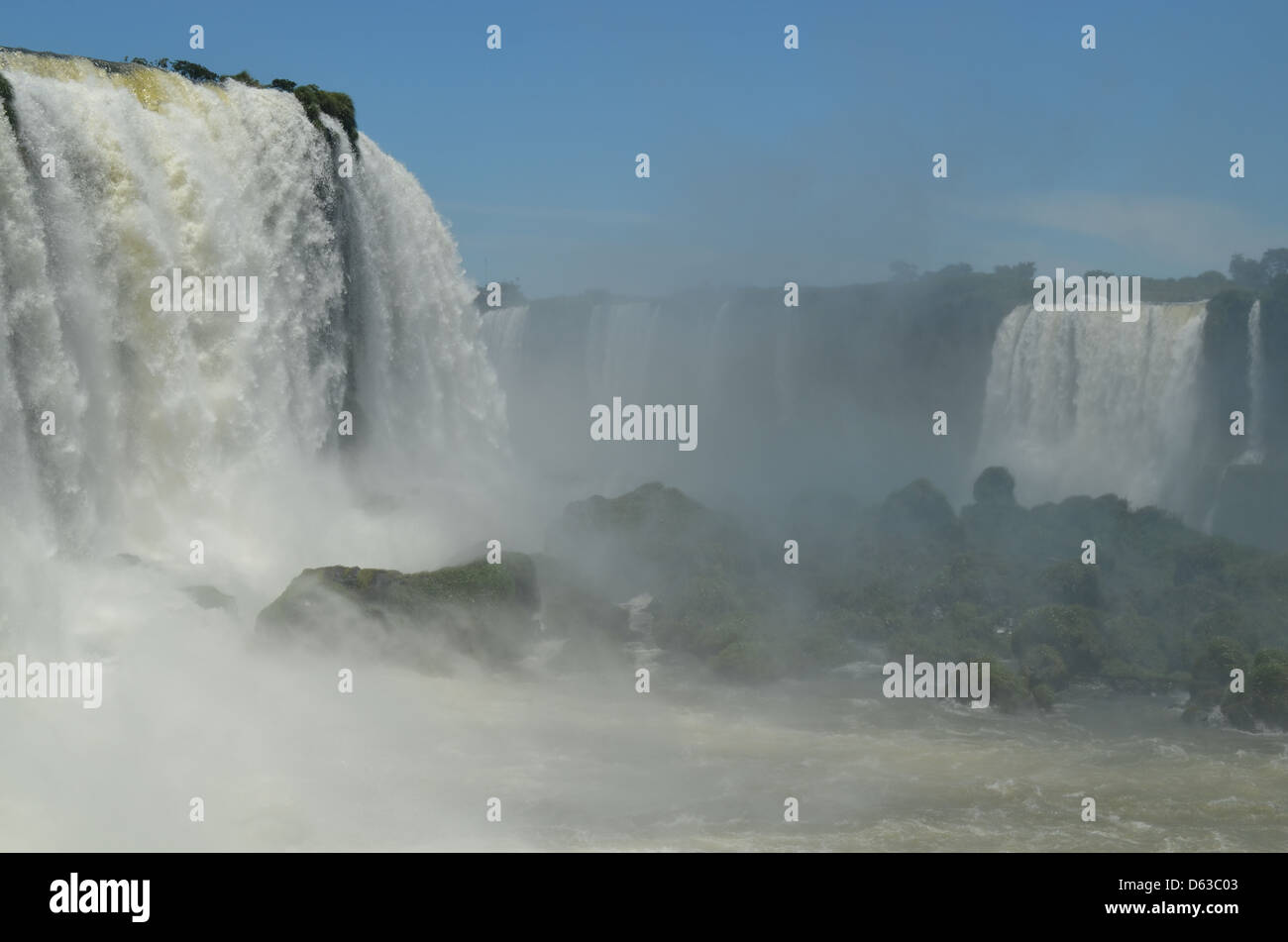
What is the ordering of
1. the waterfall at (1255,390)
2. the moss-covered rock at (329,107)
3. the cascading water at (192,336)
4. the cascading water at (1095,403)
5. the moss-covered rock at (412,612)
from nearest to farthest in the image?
the cascading water at (192,336) < the moss-covered rock at (412,612) < the moss-covered rock at (329,107) < the waterfall at (1255,390) < the cascading water at (1095,403)

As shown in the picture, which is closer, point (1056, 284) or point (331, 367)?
point (331, 367)

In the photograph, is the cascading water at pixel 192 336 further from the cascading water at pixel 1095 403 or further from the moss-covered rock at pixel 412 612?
the cascading water at pixel 1095 403

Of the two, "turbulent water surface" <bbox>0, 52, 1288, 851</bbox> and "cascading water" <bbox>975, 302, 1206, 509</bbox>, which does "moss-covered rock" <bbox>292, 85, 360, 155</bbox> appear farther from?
"cascading water" <bbox>975, 302, 1206, 509</bbox>

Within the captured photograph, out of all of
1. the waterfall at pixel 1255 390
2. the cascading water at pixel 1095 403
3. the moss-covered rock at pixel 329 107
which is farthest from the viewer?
the cascading water at pixel 1095 403

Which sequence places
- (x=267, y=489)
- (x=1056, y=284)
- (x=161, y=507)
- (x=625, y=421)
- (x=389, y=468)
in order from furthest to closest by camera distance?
1. (x=625, y=421)
2. (x=1056, y=284)
3. (x=389, y=468)
4. (x=267, y=489)
5. (x=161, y=507)

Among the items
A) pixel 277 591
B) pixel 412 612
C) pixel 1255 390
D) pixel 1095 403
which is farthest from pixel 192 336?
pixel 1255 390

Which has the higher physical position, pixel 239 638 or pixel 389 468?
pixel 389 468

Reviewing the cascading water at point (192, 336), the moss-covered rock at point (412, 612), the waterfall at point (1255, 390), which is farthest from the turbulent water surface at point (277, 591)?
the waterfall at point (1255, 390)

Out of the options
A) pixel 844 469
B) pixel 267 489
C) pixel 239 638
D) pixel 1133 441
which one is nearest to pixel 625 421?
pixel 844 469

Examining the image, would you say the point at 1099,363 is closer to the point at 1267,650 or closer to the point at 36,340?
the point at 1267,650
